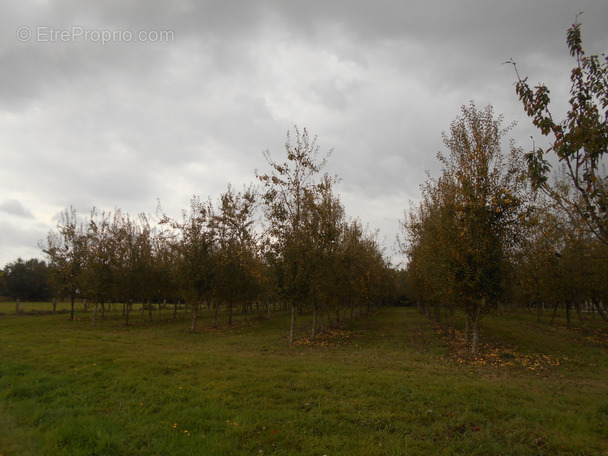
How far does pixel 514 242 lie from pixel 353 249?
410 inches

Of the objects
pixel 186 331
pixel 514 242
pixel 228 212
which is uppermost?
pixel 228 212

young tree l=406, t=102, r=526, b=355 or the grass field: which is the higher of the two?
young tree l=406, t=102, r=526, b=355

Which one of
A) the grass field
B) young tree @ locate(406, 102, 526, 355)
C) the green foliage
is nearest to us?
the grass field

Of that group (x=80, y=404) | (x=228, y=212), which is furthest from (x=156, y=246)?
(x=80, y=404)

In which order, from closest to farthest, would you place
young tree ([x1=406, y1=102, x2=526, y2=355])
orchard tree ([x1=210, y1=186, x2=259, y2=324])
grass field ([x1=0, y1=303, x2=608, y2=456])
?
grass field ([x1=0, y1=303, x2=608, y2=456]), young tree ([x1=406, y1=102, x2=526, y2=355]), orchard tree ([x1=210, y1=186, x2=259, y2=324])

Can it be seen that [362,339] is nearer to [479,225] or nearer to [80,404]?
[479,225]

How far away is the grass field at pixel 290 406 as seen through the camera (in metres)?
6.22

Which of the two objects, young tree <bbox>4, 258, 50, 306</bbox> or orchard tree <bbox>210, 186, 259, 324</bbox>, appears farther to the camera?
young tree <bbox>4, 258, 50, 306</bbox>

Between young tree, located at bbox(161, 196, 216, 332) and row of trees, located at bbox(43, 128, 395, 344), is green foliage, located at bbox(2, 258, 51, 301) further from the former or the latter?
young tree, located at bbox(161, 196, 216, 332)

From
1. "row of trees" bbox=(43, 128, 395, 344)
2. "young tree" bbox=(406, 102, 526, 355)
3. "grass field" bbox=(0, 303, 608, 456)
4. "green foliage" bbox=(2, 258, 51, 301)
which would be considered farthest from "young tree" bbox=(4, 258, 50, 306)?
"young tree" bbox=(406, 102, 526, 355)

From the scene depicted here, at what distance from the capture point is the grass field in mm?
6223

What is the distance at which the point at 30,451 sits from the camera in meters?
5.87

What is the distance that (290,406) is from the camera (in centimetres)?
800

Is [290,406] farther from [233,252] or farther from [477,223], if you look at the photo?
[233,252]
